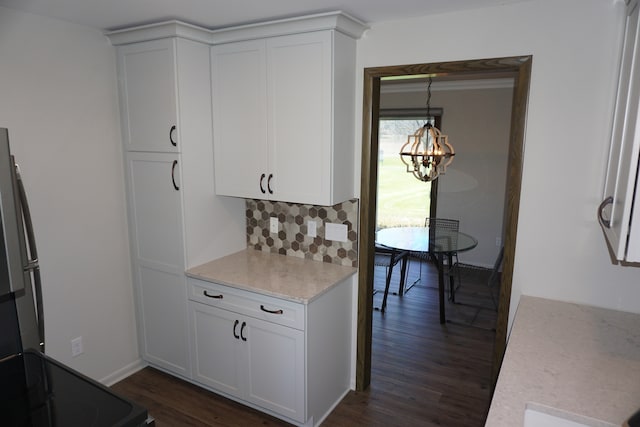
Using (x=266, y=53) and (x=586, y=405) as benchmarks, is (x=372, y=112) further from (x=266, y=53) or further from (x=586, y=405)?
(x=586, y=405)

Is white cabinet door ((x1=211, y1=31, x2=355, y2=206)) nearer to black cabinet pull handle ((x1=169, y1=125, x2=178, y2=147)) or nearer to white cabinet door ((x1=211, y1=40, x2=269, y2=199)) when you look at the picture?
white cabinet door ((x1=211, y1=40, x2=269, y2=199))

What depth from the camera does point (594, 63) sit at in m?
1.98

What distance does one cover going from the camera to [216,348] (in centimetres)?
268

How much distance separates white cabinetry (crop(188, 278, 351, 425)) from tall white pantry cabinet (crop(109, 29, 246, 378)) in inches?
7.4

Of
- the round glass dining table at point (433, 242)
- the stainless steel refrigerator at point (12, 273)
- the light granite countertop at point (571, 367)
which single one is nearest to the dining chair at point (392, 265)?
the round glass dining table at point (433, 242)

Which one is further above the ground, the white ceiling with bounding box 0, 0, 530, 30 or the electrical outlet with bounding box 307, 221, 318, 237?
the white ceiling with bounding box 0, 0, 530, 30

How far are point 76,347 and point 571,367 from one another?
2716 mm

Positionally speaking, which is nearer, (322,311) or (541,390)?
(541,390)

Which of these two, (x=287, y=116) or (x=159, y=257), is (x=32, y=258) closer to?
(x=159, y=257)

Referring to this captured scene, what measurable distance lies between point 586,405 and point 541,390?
13cm

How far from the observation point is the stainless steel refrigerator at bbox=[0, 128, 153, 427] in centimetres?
127

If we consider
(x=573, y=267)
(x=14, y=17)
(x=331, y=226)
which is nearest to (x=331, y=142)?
(x=331, y=226)

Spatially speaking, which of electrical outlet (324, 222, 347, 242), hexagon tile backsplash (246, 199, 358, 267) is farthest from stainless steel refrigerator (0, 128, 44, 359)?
electrical outlet (324, 222, 347, 242)

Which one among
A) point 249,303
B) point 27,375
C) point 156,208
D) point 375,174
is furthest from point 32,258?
point 375,174
